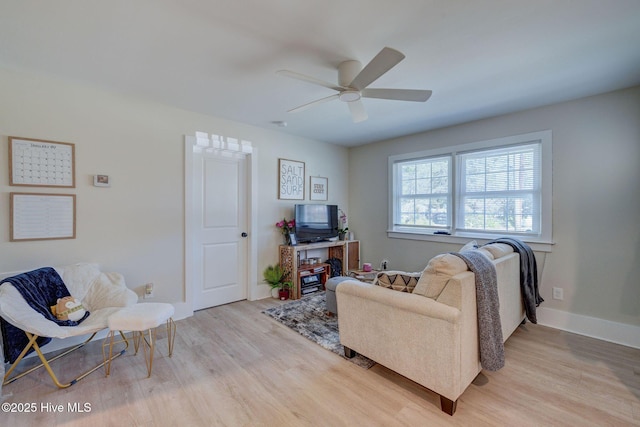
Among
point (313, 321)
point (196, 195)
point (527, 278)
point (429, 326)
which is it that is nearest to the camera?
point (429, 326)

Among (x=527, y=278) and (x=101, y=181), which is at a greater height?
(x=101, y=181)

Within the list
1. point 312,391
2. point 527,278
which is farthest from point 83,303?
point 527,278

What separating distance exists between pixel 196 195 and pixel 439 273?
2.86 metres

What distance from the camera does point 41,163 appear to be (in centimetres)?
240

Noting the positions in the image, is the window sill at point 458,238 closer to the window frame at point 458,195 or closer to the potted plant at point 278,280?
the window frame at point 458,195

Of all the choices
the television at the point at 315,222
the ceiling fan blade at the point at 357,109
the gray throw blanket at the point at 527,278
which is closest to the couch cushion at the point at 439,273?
the gray throw blanket at the point at 527,278

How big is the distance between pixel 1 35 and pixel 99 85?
75 centimetres

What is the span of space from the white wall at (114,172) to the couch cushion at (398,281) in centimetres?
239

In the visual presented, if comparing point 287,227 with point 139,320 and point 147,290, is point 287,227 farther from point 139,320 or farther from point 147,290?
point 139,320

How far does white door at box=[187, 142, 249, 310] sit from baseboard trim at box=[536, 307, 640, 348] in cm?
366

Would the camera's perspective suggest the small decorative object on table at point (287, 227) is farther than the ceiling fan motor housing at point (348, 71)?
Yes

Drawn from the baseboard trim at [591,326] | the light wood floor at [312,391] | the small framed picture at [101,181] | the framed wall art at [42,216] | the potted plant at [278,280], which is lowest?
the light wood floor at [312,391]

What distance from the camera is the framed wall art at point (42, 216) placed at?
2301 mm

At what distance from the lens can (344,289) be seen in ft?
7.25
